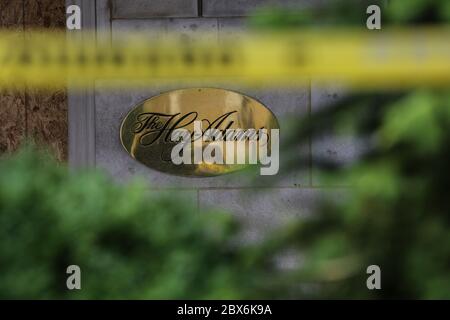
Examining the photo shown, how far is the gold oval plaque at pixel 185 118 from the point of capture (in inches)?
339

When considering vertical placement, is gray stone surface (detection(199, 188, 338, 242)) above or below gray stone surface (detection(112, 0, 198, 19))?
below

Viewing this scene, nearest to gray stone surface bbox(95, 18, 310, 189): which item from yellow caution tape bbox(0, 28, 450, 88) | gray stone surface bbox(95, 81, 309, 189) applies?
gray stone surface bbox(95, 81, 309, 189)

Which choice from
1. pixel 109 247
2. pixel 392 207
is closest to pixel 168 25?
pixel 109 247

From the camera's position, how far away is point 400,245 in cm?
224

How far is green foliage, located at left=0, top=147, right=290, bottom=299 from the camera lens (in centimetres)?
249

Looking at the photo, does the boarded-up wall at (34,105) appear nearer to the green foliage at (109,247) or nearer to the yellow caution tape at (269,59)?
the yellow caution tape at (269,59)

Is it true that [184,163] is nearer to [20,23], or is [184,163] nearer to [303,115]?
[20,23]

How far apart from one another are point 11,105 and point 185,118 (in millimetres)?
1612

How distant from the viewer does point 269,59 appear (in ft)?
8.11

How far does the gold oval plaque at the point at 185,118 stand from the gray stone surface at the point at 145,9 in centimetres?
69

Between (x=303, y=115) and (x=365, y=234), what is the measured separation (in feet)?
1.11

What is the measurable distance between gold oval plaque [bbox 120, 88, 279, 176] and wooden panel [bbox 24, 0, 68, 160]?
63cm

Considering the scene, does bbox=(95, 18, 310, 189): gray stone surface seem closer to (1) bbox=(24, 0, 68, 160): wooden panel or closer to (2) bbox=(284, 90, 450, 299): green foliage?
(1) bbox=(24, 0, 68, 160): wooden panel

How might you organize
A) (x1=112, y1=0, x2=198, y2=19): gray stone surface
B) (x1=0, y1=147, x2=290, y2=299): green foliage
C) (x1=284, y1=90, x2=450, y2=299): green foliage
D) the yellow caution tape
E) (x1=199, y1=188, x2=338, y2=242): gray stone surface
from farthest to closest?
(x1=112, y1=0, x2=198, y2=19): gray stone surface, (x1=199, y1=188, x2=338, y2=242): gray stone surface, (x1=0, y1=147, x2=290, y2=299): green foliage, the yellow caution tape, (x1=284, y1=90, x2=450, y2=299): green foliage
